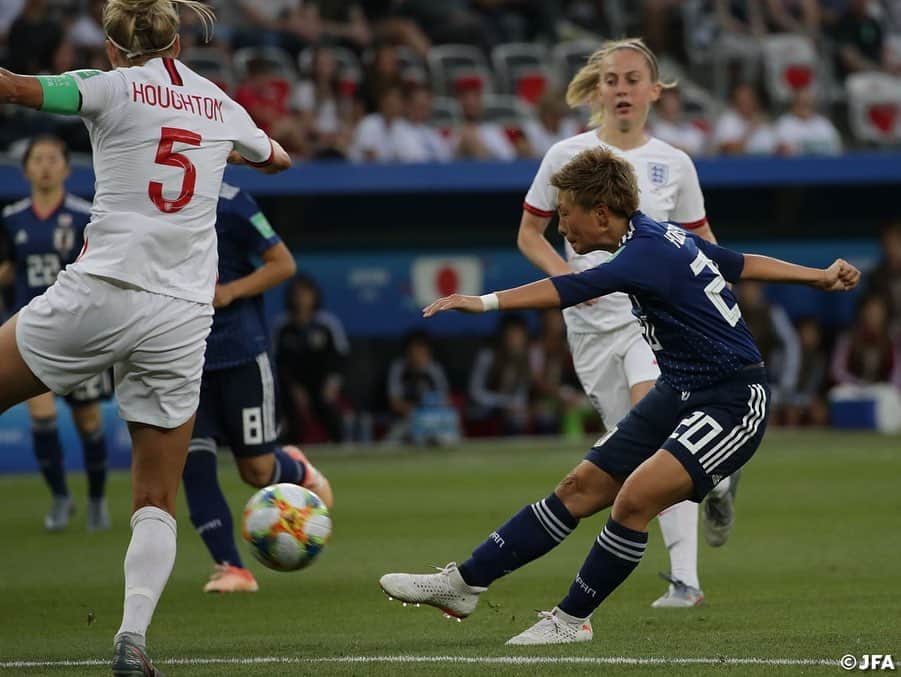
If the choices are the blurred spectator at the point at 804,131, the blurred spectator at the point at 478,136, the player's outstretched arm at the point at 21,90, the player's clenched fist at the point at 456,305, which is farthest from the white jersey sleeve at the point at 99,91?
the blurred spectator at the point at 804,131

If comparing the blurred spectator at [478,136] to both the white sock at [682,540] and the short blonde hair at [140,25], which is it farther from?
the short blonde hair at [140,25]

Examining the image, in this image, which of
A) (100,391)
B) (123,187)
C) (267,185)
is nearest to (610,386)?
(123,187)

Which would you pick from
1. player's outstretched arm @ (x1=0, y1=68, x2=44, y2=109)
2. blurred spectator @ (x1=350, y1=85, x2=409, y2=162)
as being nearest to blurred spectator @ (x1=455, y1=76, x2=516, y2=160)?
blurred spectator @ (x1=350, y1=85, x2=409, y2=162)

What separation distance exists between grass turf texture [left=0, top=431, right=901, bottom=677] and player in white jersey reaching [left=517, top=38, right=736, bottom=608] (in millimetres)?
836

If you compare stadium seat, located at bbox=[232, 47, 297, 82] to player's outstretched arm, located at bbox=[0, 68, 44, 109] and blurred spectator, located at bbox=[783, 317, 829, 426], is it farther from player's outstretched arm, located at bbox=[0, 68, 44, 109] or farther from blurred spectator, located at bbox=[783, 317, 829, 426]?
player's outstretched arm, located at bbox=[0, 68, 44, 109]

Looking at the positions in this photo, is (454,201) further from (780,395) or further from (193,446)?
(193,446)

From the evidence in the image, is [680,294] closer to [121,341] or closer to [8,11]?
[121,341]

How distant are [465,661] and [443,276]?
14539mm

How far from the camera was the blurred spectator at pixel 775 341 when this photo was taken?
1912 cm

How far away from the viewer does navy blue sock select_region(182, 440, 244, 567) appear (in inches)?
331

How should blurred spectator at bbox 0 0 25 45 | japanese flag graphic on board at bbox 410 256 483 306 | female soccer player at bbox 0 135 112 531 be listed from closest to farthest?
female soccer player at bbox 0 135 112 531 → blurred spectator at bbox 0 0 25 45 → japanese flag graphic on board at bbox 410 256 483 306

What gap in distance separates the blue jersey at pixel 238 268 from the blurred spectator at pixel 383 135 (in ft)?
34.4

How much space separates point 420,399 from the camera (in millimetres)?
18797

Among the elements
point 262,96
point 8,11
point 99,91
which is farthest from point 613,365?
point 8,11
